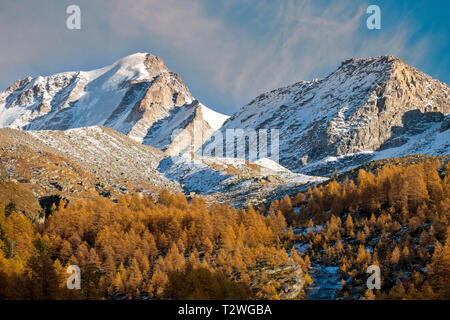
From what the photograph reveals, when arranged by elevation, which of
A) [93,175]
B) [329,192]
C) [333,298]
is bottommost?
[333,298]

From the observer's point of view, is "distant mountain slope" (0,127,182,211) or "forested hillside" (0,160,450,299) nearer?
"forested hillside" (0,160,450,299)

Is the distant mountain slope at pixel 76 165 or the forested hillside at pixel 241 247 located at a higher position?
the distant mountain slope at pixel 76 165

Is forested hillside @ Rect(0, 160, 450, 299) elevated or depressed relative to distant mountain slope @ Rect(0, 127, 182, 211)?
depressed

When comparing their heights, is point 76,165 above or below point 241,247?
above

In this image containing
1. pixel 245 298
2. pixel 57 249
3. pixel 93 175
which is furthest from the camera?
pixel 93 175

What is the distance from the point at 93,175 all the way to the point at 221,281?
99845 mm

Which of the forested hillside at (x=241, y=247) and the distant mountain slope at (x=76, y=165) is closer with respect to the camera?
the forested hillside at (x=241, y=247)

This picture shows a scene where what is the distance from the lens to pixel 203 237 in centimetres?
7119

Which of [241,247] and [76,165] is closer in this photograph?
[241,247]
